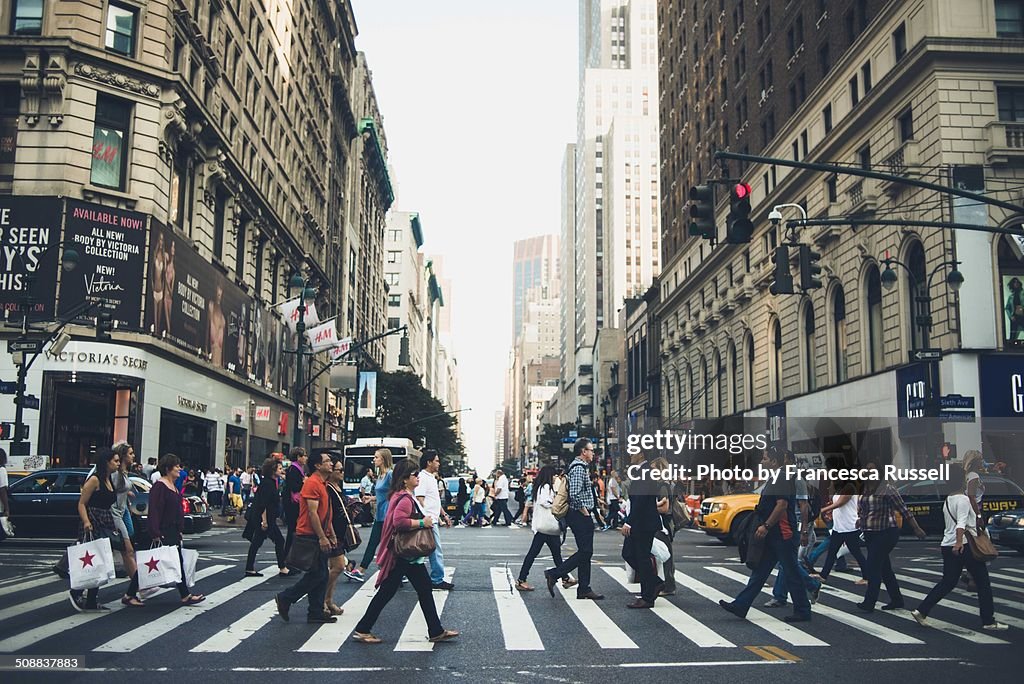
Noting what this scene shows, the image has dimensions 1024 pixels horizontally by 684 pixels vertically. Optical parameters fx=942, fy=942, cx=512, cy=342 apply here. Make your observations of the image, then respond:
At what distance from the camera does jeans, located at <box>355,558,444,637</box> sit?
9758 mm

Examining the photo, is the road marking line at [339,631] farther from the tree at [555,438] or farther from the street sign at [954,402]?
the tree at [555,438]

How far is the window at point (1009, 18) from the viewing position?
105 ft

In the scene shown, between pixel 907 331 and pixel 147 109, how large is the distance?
91.1 ft

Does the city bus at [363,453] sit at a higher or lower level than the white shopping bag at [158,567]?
higher

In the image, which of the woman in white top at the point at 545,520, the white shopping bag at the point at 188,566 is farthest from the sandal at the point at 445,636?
the white shopping bag at the point at 188,566

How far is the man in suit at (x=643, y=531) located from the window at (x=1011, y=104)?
25.7 m

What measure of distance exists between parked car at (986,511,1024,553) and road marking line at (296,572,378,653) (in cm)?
1438

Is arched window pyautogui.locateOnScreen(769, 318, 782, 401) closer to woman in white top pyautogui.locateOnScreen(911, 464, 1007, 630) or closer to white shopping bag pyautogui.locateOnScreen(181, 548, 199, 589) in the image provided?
woman in white top pyautogui.locateOnScreen(911, 464, 1007, 630)

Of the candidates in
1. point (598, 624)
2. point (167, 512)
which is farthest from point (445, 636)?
point (167, 512)

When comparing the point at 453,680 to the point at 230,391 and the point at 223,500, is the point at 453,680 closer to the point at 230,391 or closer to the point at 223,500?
the point at 223,500

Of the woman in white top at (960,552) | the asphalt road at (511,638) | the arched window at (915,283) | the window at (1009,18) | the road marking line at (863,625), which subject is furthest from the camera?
the arched window at (915,283)

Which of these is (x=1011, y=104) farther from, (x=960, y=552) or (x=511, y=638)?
(x=511, y=638)

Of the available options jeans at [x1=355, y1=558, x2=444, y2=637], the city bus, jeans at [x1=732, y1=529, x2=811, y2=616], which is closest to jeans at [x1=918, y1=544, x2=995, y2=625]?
jeans at [x1=732, y1=529, x2=811, y2=616]

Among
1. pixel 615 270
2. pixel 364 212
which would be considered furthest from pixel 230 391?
pixel 615 270
